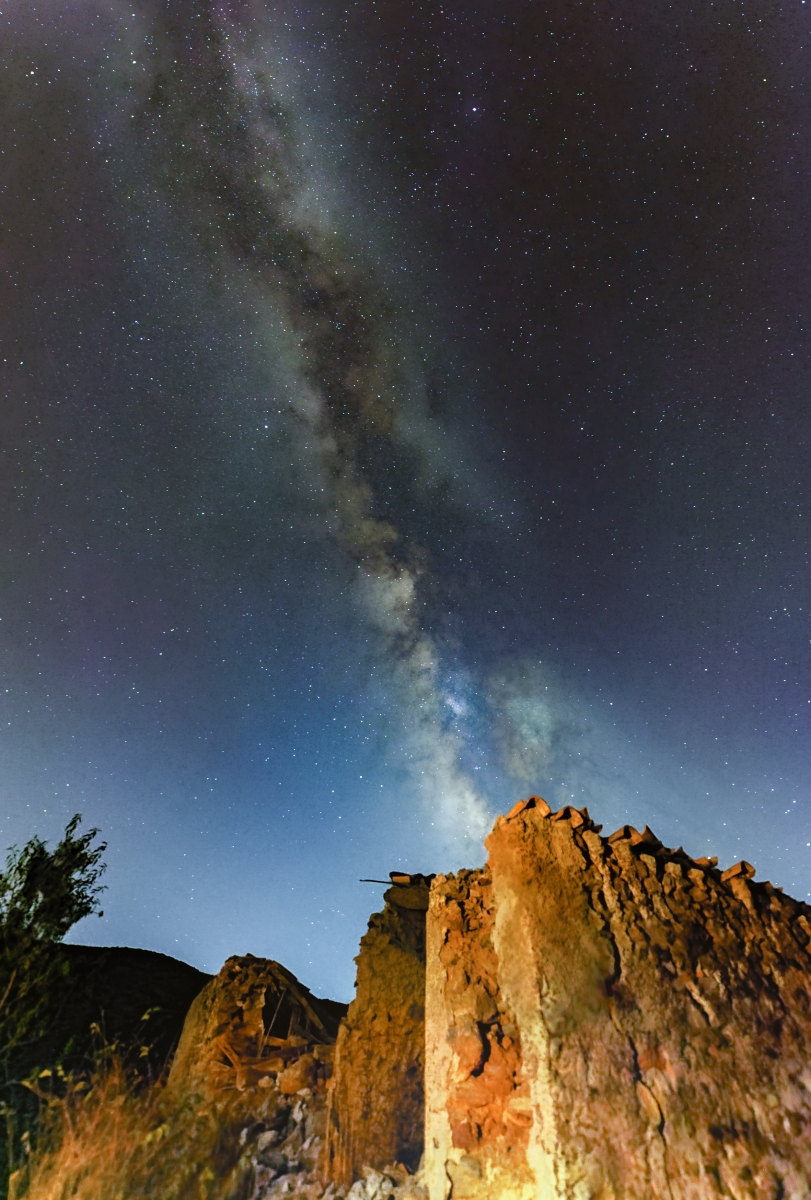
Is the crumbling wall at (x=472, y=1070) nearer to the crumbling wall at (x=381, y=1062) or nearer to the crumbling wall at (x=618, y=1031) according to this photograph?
the crumbling wall at (x=618, y=1031)

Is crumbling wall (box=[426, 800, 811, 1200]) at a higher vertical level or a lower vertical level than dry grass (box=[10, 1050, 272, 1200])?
higher

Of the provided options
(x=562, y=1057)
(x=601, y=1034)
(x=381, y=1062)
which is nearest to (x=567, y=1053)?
(x=562, y=1057)

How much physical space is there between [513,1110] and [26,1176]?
8958 millimetres

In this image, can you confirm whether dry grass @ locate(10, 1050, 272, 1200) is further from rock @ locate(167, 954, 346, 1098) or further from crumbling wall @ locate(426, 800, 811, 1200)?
crumbling wall @ locate(426, 800, 811, 1200)

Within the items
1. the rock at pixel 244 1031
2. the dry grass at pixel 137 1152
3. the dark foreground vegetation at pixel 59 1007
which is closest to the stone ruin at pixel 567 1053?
the rock at pixel 244 1031

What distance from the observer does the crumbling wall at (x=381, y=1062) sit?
34.6 ft

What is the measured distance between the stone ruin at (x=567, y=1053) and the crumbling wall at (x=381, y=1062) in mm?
37

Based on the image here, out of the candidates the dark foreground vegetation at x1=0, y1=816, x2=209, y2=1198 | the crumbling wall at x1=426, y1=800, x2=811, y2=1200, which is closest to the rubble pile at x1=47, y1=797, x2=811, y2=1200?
the crumbling wall at x1=426, y1=800, x2=811, y2=1200

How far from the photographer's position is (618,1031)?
730 centimetres

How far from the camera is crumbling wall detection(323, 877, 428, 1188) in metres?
10.5

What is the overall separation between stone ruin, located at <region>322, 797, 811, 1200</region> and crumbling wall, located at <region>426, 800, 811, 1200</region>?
0.07 ft

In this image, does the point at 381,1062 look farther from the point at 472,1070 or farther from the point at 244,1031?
the point at 472,1070

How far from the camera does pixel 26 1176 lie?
9.13 m

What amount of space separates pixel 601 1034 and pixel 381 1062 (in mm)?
6806
